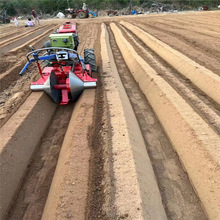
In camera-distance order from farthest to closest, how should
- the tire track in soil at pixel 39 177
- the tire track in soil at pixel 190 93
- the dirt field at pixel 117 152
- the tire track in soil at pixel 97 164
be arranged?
the tire track in soil at pixel 190 93
the tire track in soil at pixel 39 177
the dirt field at pixel 117 152
the tire track in soil at pixel 97 164

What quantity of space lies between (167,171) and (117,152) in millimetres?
820

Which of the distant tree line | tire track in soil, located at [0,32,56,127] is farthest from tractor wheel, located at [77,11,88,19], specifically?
tire track in soil, located at [0,32,56,127]

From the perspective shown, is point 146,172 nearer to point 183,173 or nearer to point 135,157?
point 135,157

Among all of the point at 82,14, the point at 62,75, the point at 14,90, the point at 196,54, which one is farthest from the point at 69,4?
the point at 62,75

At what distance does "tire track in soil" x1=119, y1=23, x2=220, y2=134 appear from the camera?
3955 millimetres

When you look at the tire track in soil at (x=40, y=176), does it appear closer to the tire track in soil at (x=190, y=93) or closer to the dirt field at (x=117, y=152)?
the dirt field at (x=117, y=152)

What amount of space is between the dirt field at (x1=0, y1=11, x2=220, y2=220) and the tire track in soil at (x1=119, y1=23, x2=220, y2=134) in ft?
0.09

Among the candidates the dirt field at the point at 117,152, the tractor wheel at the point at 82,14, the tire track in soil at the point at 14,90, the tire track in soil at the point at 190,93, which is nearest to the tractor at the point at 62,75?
the dirt field at the point at 117,152

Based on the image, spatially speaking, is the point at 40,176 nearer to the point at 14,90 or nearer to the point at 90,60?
the point at 14,90

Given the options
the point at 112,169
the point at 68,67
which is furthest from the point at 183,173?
the point at 68,67

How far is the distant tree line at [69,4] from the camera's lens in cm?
3757

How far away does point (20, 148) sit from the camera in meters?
3.46

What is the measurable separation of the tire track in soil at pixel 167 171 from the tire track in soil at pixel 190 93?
33.1 inches

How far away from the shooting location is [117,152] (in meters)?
3.16
